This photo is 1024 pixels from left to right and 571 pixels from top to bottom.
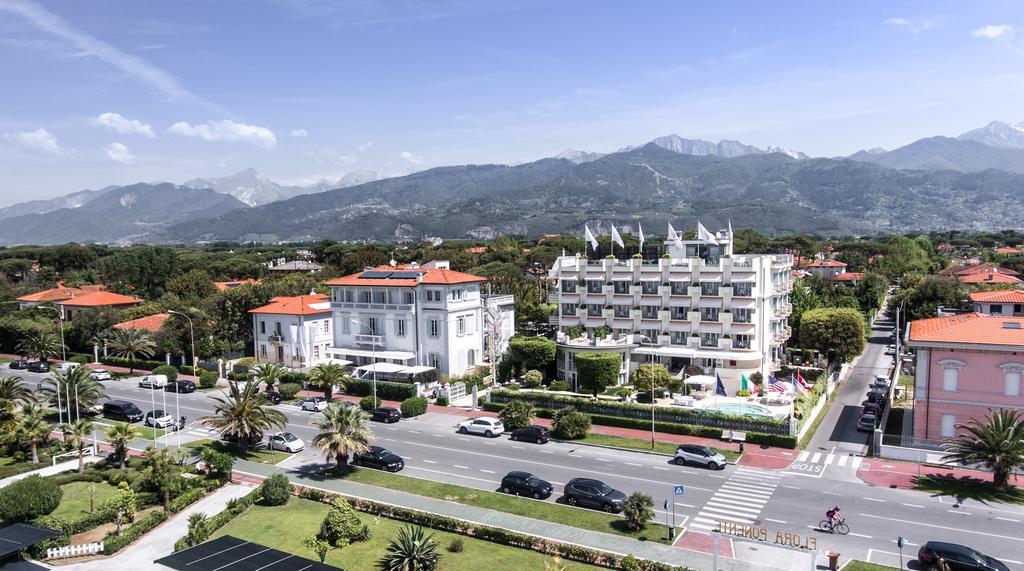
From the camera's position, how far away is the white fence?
29641mm

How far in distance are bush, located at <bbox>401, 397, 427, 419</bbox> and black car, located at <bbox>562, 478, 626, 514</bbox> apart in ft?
74.2

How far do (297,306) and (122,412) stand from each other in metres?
22.0

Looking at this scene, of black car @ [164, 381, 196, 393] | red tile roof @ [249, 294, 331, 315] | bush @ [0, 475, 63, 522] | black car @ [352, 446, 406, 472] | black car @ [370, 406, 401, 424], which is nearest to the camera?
bush @ [0, 475, 63, 522]

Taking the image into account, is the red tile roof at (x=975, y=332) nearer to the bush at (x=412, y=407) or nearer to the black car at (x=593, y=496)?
the black car at (x=593, y=496)

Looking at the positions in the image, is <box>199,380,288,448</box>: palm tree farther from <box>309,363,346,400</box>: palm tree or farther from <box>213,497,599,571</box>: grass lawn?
<box>309,363,346,400</box>: palm tree

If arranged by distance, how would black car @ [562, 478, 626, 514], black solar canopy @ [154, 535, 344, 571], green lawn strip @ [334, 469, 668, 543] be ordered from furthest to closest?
black car @ [562, 478, 626, 514]
green lawn strip @ [334, 469, 668, 543]
black solar canopy @ [154, 535, 344, 571]

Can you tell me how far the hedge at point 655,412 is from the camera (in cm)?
4694

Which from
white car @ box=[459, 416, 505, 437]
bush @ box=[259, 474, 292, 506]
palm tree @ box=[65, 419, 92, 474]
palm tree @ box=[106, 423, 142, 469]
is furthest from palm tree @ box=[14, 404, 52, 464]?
white car @ box=[459, 416, 505, 437]

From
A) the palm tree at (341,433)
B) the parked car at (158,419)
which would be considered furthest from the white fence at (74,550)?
the parked car at (158,419)

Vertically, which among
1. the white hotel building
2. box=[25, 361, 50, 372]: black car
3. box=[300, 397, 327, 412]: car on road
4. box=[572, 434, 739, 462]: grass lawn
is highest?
the white hotel building

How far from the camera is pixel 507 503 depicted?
35094 millimetres

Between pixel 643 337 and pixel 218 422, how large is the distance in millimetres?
42312

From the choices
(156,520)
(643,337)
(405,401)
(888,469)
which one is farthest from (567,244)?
(156,520)

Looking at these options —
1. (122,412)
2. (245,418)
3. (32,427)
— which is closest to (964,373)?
(245,418)
